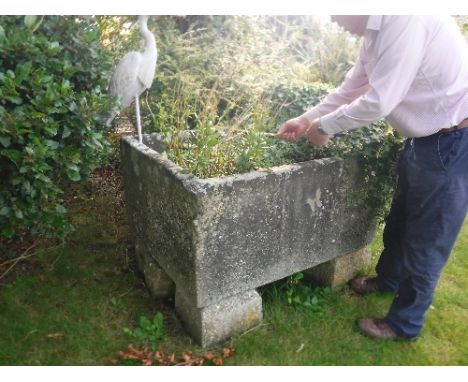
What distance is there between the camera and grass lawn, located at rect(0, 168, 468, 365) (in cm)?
252

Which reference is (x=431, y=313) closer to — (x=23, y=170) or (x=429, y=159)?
(x=429, y=159)

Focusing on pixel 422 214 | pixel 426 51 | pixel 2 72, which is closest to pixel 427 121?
pixel 426 51

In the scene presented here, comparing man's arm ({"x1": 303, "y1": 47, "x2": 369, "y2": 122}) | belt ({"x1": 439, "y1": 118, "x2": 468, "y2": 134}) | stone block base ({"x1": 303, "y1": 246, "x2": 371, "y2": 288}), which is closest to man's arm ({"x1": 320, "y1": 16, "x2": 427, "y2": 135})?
belt ({"x1": 439, "y1": 118, "x2": 468, "y2": 134})

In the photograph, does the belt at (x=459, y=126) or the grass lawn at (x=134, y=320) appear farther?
the grass lawn at (x=134, y=320)

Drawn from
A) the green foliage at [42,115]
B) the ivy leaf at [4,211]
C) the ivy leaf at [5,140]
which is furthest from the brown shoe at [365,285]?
the ivy leaf at [5,140]

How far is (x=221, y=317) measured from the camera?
257 cm

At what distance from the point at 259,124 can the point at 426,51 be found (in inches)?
40.1

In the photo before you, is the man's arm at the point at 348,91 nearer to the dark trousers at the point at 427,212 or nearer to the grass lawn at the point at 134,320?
the dark trousers at the point at 427,212

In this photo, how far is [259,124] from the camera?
259 cm

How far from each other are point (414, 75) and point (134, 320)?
7.69ft

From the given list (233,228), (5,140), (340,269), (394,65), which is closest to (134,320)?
A: (233,228)

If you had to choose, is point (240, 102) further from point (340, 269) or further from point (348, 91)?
point (340, 269)

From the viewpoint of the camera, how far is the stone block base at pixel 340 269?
10.2 ft

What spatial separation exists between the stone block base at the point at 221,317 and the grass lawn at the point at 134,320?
0.06 metres
